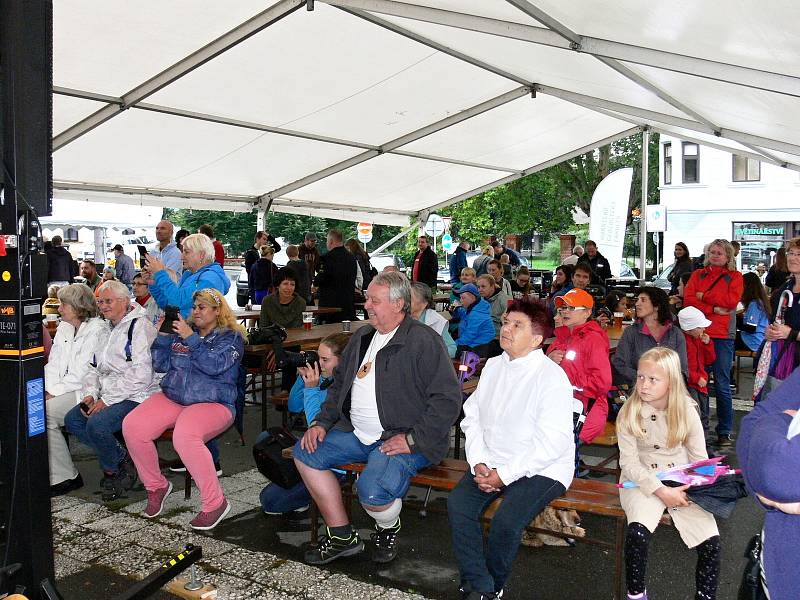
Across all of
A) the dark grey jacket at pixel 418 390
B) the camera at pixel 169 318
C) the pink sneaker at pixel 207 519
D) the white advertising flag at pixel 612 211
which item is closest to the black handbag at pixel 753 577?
the dark grey jacket at pixel 418 390

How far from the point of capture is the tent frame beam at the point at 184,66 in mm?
8305

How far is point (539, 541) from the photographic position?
4359 millimetres

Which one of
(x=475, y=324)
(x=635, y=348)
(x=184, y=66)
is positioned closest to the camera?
(x=635, y=348)

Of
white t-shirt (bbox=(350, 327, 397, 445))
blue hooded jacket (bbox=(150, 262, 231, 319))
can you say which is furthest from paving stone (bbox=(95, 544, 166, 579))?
blue hooded jacket (bbox=(150, 262, 231, 319))

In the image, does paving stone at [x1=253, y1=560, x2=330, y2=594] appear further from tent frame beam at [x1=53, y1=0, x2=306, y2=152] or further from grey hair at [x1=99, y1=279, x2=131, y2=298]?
tent frame beam at [x1=53, y1=0, x2=306, y2=152]

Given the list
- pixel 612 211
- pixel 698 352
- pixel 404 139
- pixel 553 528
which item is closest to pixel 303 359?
pixel 553 528

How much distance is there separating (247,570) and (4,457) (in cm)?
142

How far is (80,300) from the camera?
5.52m

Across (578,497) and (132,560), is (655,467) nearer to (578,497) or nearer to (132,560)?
(578,497)

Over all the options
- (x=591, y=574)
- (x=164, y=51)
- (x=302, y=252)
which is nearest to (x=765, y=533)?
(x=591, y=574)

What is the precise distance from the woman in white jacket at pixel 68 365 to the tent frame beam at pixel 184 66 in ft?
13.5

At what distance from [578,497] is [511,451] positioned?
1.25 feet

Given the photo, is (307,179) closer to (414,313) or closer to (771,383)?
(414,313)

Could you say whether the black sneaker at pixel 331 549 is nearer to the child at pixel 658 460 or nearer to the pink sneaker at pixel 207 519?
the pink sneaker at pixel 207 519
